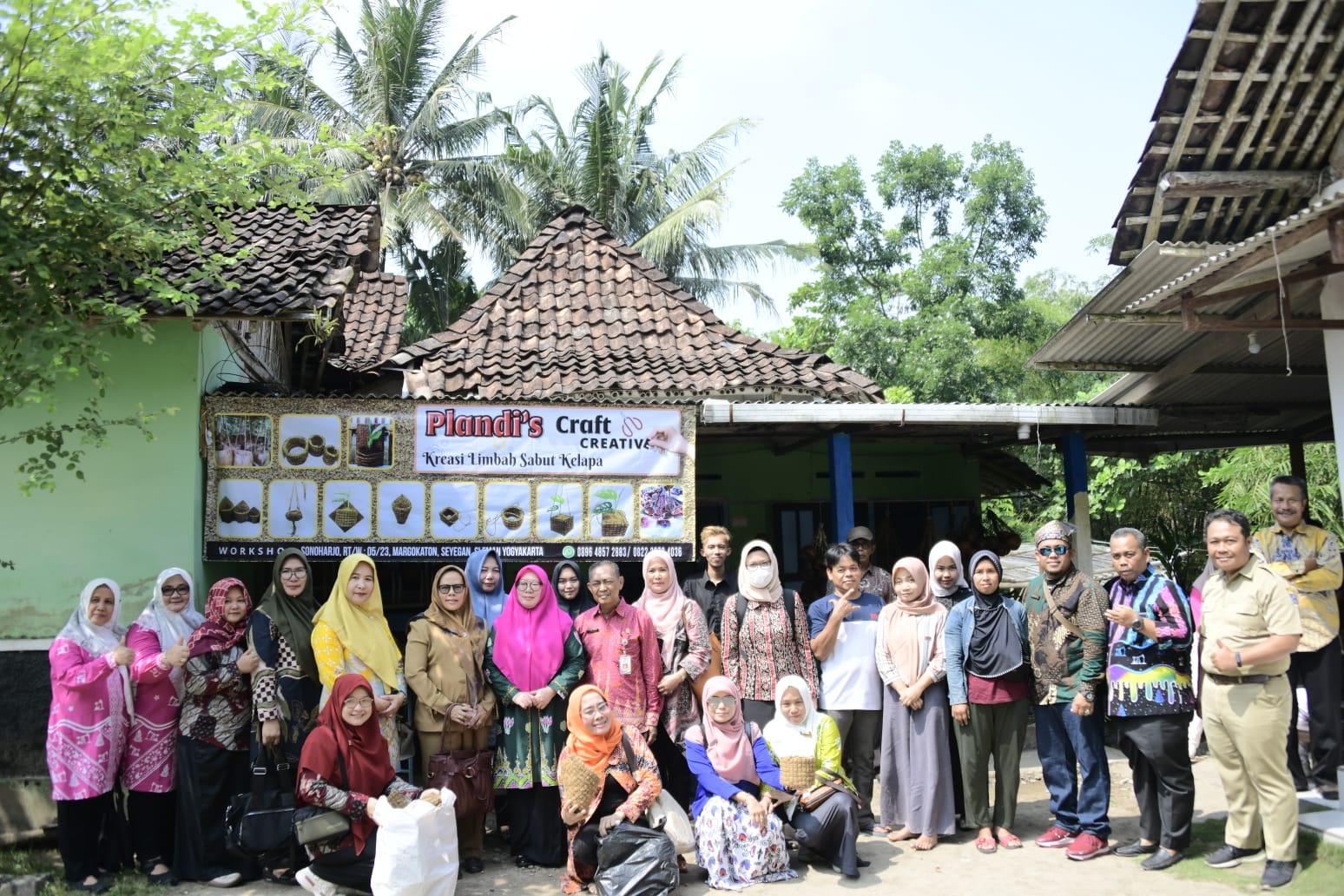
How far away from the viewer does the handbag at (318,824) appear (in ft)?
14.9

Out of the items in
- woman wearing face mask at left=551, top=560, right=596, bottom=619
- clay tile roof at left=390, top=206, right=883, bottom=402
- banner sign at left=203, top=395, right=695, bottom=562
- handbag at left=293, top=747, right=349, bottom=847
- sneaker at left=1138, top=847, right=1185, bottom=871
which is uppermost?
clay tile roof at left=390, top=206, right=883, bottom=402

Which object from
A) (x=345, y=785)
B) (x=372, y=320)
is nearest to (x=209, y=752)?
(x=345, y=785)

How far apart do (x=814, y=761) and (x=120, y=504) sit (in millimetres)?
4056

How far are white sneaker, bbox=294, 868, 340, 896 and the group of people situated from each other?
2 centimetres

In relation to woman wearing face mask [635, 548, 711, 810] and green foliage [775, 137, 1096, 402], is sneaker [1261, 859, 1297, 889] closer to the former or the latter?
woman wearing face mask [635, 548, 711, 810]

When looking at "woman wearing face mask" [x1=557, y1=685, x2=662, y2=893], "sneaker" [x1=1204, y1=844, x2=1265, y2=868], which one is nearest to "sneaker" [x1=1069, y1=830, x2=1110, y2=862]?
"sneaker" [x1=1204, y1=844, x2=1265, y2=868]

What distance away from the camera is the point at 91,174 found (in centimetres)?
509

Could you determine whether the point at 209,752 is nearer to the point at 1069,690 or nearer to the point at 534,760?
the point at 534,760

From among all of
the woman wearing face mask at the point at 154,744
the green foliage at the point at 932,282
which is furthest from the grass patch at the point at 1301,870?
the green foliage at the point at 932,282

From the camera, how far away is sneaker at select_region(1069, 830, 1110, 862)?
17.0 ft

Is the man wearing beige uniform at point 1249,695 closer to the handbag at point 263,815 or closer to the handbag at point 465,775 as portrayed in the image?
the handbag at point 465,775

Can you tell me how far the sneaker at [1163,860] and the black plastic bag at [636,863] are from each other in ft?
7.19

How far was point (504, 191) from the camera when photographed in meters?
18.8

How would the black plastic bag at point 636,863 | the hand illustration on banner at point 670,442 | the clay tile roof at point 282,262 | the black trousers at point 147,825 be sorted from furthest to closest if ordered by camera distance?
the hand illustration on banner at point 670,442
the clay tile roof at point 282,262
the black trousers at point 147,825
the black plastic bag at point 636,863
